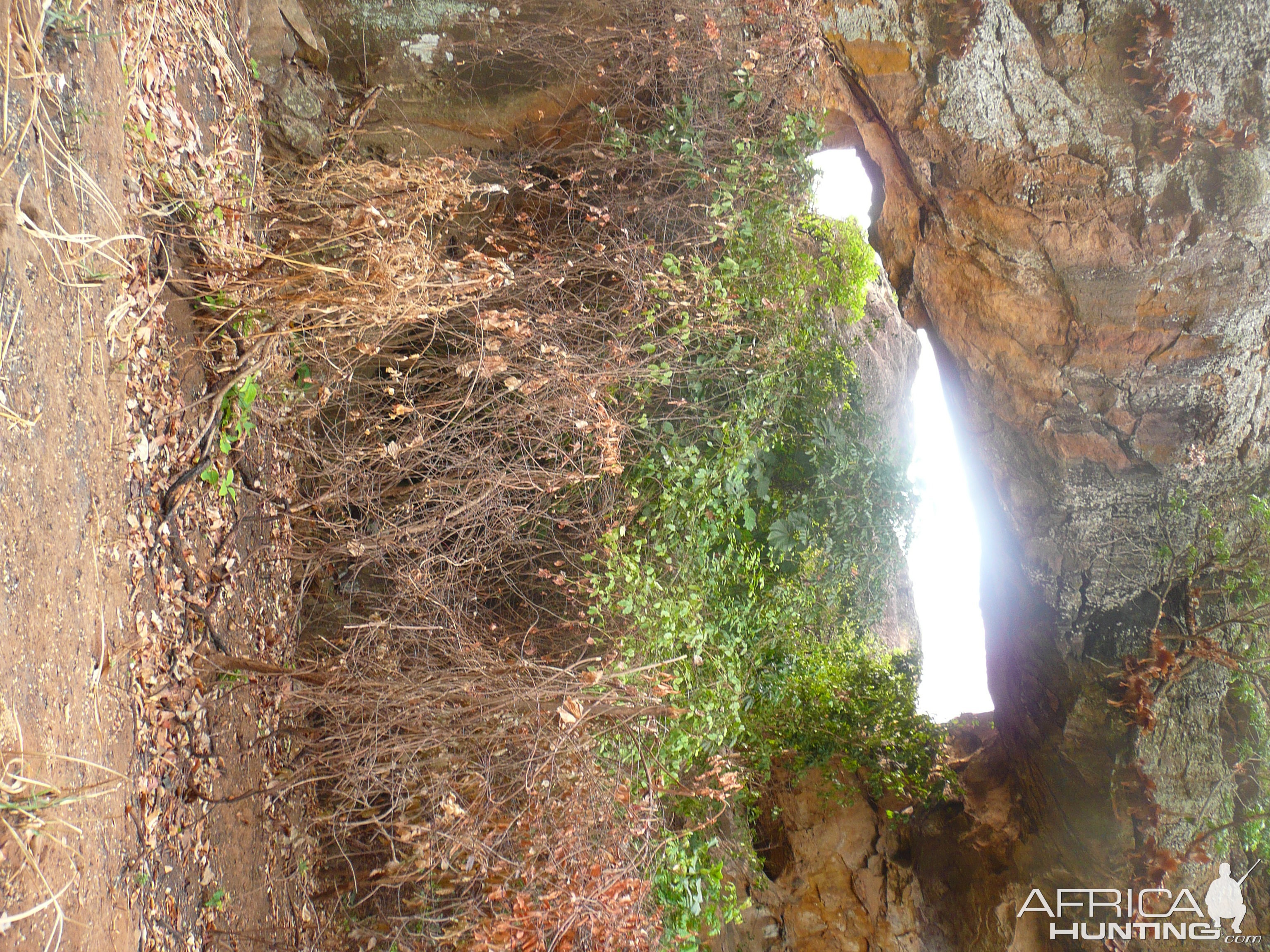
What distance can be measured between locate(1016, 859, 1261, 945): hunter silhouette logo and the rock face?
0.07m

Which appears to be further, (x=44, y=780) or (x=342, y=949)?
(x=342, y=949)

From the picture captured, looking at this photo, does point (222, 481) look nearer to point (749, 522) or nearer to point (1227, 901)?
point (749, 522)

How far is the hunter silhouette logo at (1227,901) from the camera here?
14.8 ft

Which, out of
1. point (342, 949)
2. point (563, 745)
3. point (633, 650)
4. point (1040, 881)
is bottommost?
point (342, 949)

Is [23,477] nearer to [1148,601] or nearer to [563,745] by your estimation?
Result: [563,745]

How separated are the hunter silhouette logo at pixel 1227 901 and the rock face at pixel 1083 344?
0.05 metres

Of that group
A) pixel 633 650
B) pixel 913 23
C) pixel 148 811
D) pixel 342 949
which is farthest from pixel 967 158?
pixel 342 949

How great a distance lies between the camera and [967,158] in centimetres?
528

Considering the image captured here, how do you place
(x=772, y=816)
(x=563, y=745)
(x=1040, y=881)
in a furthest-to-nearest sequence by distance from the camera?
(x=772, y=816), (x=1040, y=881), (x=563, y=745)

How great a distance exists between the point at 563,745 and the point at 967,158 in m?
4.72

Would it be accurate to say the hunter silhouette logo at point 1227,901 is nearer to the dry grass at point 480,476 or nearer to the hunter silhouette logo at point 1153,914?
the hunter silhouette logo at point 1153,914

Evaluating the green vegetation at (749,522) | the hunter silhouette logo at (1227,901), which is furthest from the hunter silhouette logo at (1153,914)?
the green vegetation at (749,522)

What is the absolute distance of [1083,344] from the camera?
5.30m


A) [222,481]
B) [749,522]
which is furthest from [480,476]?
[749,522]
